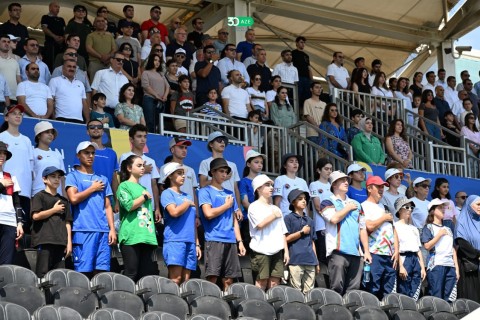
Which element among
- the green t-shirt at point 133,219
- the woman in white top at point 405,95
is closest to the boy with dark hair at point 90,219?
the green t-shirt at point 133,219

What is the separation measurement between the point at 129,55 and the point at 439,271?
551 cm

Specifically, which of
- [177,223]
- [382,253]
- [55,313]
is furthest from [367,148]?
[55,313]

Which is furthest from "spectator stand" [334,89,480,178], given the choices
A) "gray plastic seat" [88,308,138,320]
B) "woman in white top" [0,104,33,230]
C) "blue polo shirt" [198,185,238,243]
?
"gray plastic seat" [88,308,138,320]

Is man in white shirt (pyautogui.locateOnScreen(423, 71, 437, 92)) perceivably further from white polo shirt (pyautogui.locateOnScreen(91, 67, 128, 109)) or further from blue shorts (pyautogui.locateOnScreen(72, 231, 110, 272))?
blue shorts (pyautogui.locateOnScreen(72, 231, 110, 272))

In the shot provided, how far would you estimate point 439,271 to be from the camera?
13469 millimetres

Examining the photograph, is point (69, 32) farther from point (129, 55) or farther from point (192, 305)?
point (192, 305)

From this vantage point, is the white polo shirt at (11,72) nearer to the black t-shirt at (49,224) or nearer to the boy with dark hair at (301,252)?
the black t-shirt at (49,224)

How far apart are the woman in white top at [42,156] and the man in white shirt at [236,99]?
468cm

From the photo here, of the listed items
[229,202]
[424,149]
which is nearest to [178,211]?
[229,202]

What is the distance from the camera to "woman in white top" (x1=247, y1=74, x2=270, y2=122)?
17.2 metres

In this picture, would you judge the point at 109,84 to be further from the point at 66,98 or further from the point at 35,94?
the point at 35,94

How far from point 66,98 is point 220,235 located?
11.7 ft

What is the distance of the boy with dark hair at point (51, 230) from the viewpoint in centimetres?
1098

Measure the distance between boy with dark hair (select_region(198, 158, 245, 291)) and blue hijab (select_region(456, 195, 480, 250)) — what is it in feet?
10.5
